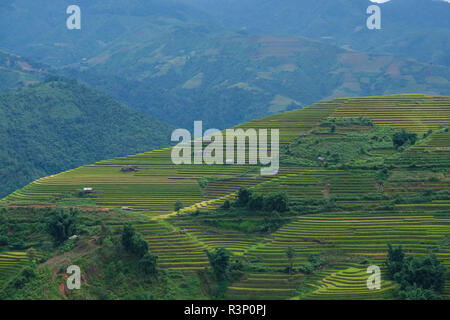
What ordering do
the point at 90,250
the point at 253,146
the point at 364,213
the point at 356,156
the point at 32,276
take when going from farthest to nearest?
the point at 253,146 < the point at 356,156 < the point at 364,213 < the point at 90,250 < the point at 32,276

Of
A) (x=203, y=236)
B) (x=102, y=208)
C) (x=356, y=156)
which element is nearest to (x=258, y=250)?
(x=203, y=236)

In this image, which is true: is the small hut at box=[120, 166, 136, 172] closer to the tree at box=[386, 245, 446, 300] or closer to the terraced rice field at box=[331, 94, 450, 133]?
the terraced rice field at box=[331, 94, 450, 133]

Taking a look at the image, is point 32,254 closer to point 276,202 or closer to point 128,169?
point 276,202

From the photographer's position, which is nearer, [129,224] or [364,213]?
[129,224]

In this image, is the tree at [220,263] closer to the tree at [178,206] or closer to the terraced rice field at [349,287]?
the terraced rice field at [349,287]

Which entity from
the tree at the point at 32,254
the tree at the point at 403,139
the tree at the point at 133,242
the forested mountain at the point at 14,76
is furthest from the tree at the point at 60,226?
the forested mountain at the point at 14,76

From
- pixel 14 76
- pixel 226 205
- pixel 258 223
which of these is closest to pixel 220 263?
pixel 258 223

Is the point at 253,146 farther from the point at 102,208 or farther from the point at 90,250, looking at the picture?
the point at 90,250
